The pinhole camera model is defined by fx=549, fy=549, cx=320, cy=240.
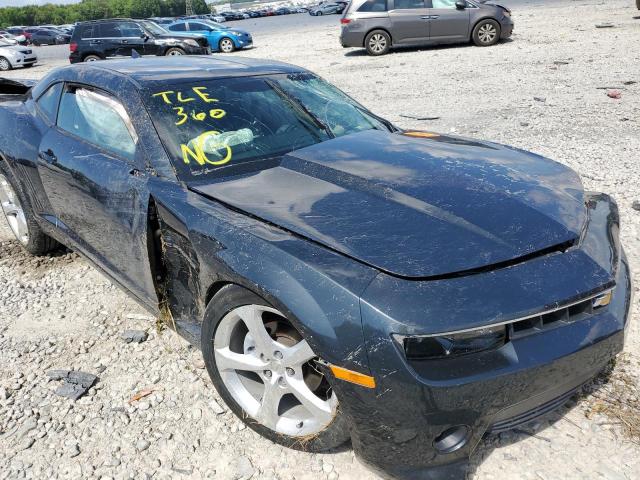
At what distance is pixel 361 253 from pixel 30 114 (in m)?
3.11

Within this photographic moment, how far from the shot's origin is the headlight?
182 centimetres

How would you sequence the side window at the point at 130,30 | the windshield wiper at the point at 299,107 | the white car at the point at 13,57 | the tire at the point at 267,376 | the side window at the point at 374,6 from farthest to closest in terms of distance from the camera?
the white car at the point at 13,57
the side window at the point at 130,30
the side window at the point at 374,6
the windshield wiper at the point at 299,107
the tire at the point at 267,376

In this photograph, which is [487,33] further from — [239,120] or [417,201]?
[417,201]

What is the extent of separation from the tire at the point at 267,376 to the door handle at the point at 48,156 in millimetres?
1784

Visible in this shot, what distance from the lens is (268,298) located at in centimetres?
207

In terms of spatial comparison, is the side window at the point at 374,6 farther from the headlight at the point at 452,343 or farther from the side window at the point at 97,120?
the headlight at the point at 452,343

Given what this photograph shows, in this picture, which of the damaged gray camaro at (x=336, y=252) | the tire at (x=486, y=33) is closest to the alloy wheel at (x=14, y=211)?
the damaged gray camaro at (x=336, y=252)

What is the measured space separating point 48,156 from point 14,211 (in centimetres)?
119

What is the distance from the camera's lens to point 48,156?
11.6ft

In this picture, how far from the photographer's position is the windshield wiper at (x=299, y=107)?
11.0ft

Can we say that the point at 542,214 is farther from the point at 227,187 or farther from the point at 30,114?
the point at 30,114

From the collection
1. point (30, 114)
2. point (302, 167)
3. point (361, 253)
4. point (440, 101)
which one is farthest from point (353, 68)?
point (361, 253)

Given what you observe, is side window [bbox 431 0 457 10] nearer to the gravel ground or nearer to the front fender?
the gravel ground

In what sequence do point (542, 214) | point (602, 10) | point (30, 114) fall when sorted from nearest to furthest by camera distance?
point (542, 214), point (30, 114), point (602, 10)
